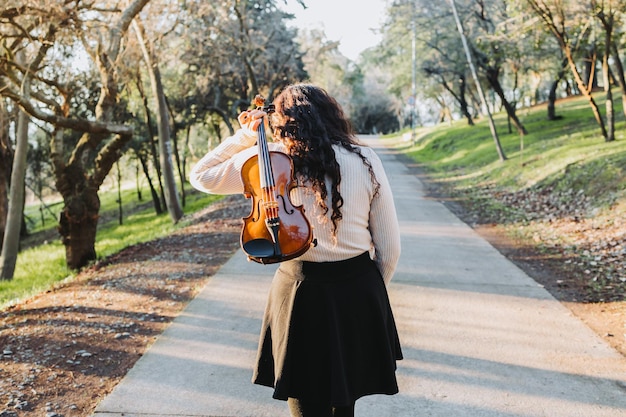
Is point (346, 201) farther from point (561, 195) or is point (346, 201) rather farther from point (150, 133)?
point (150, 133)

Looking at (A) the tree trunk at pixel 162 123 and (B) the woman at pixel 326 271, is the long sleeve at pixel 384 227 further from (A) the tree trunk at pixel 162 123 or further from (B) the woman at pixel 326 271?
(A) the tree trunk at pixel 162 123

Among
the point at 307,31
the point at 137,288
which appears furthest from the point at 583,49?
the point at 137,288

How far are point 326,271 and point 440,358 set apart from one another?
7.89ft

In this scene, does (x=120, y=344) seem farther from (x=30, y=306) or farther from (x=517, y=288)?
(x=517, y=288)

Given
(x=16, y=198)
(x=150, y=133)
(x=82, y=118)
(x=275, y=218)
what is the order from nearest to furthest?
(x=275, y=218), (x=82, y=118), (x=16, y=198), (x=150, y=133)

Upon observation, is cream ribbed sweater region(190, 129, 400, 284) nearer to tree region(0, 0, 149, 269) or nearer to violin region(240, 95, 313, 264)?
violin region(240, 95, 313, 264)

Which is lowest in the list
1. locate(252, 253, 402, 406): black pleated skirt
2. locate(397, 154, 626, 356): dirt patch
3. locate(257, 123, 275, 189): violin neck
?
locate(397, 154, 626, 356): dirt patch

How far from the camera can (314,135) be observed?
222cm

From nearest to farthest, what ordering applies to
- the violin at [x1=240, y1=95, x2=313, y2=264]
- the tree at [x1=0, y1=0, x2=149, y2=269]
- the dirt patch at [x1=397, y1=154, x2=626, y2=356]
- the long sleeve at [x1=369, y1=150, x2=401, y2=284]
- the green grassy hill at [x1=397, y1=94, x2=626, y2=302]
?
the violin at [x1=240, y1=95, x2=313, y2=264] < the long sleeve at [x1=369, y1=150, x2=401, y2=284] < the dirt patch at [x1=397, y1=154, x2=626, y2=356] < the green grassy hill at [x1=397, y1=94, x2=626, y2=302] < the tree at [x1=0, y1=0, x2=149, y2=269]

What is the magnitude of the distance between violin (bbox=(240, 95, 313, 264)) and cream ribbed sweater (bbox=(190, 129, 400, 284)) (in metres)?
0.09

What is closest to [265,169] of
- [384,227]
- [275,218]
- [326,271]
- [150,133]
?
[275,218]

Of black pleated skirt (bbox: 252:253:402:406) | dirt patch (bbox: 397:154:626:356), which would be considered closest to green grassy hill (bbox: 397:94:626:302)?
dirt patch (bbox: 397:154:626:356)

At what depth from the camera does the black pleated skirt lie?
2.28 meters

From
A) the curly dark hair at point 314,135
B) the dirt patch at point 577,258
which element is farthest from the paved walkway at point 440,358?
the curly dark hair at point 314,135
